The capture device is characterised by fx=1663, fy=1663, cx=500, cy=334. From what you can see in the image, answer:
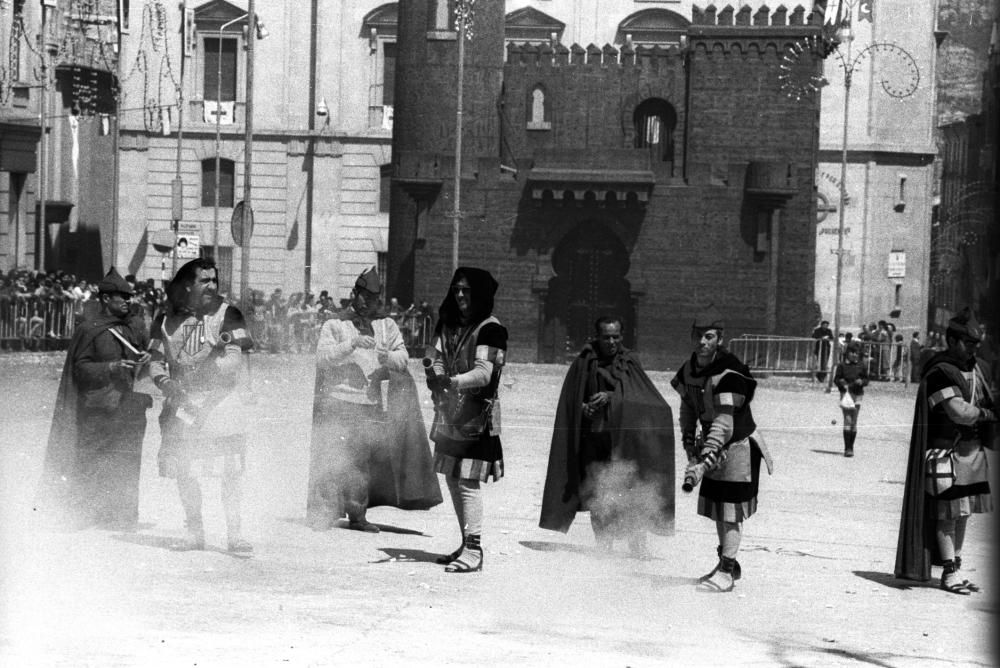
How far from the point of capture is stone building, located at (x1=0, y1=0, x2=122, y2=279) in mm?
11664

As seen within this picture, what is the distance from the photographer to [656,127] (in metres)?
45.2

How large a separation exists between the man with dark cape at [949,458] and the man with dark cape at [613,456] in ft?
5.85

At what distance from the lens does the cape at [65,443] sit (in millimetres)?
11289

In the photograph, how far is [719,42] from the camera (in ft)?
140

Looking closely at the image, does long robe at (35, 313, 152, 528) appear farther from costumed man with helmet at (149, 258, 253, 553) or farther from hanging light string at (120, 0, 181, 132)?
hanging light string at (120, 0, 181, 132)

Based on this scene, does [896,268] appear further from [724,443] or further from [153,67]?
[153,67]

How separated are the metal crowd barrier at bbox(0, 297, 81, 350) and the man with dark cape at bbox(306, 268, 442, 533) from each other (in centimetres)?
1026

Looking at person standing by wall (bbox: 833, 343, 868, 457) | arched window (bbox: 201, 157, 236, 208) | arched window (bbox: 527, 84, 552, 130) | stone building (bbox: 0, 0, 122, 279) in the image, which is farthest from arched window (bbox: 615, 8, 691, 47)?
person standing by wall (bbox: 833, 343, 868, 457)

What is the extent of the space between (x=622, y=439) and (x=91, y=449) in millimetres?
3633

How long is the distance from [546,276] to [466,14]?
7052 millimetres

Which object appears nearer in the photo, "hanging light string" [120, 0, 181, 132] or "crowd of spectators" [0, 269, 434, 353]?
"crowd of spectators" [0, 269, 434, 353]

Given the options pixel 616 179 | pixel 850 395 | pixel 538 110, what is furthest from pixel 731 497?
pixel 538 110

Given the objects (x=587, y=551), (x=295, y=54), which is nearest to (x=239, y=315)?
(x=587, y=551)

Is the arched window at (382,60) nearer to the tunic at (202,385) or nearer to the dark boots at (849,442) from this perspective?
the dark boots at (849,442)
